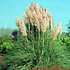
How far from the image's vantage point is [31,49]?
1345cm

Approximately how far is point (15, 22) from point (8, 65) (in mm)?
1923

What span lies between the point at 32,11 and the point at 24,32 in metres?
1.31

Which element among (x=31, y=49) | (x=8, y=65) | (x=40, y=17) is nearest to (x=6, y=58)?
(x=8, y=65)

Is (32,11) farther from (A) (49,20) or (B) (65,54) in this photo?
(B) (65,54)

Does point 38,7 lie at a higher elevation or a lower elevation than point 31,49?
higher

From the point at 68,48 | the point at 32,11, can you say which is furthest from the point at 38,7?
the point at 68,48

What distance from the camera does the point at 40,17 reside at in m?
13.8

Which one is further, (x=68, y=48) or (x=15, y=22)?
(x=68, y=48)

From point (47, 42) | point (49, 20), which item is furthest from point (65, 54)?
point (49, 20)

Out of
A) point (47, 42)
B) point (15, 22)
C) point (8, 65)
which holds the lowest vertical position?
point (8, 65)

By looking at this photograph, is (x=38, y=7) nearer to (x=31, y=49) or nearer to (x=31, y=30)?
(x=31, y=30)

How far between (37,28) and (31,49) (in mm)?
1251

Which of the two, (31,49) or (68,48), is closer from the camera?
(31,49)

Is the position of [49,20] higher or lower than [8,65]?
higher
